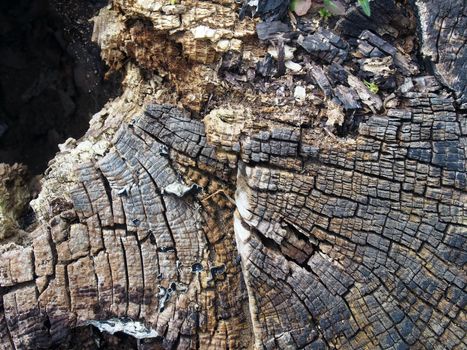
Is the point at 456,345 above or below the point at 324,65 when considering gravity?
below

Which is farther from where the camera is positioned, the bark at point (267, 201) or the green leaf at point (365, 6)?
the green leaf at point (365, 6)

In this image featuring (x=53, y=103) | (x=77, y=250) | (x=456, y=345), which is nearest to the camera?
(x=456, y=345)

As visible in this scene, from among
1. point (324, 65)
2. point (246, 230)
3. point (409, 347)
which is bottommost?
point (409, 347)

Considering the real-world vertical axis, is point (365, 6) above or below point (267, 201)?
above

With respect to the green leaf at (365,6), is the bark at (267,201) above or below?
below

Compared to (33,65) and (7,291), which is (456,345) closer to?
(7,291)

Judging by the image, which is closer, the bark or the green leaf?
the bark

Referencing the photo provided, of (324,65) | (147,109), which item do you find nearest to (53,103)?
(147,109)

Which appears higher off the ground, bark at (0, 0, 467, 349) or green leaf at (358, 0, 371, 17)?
green leaf at (358, 0, 371, 17)
